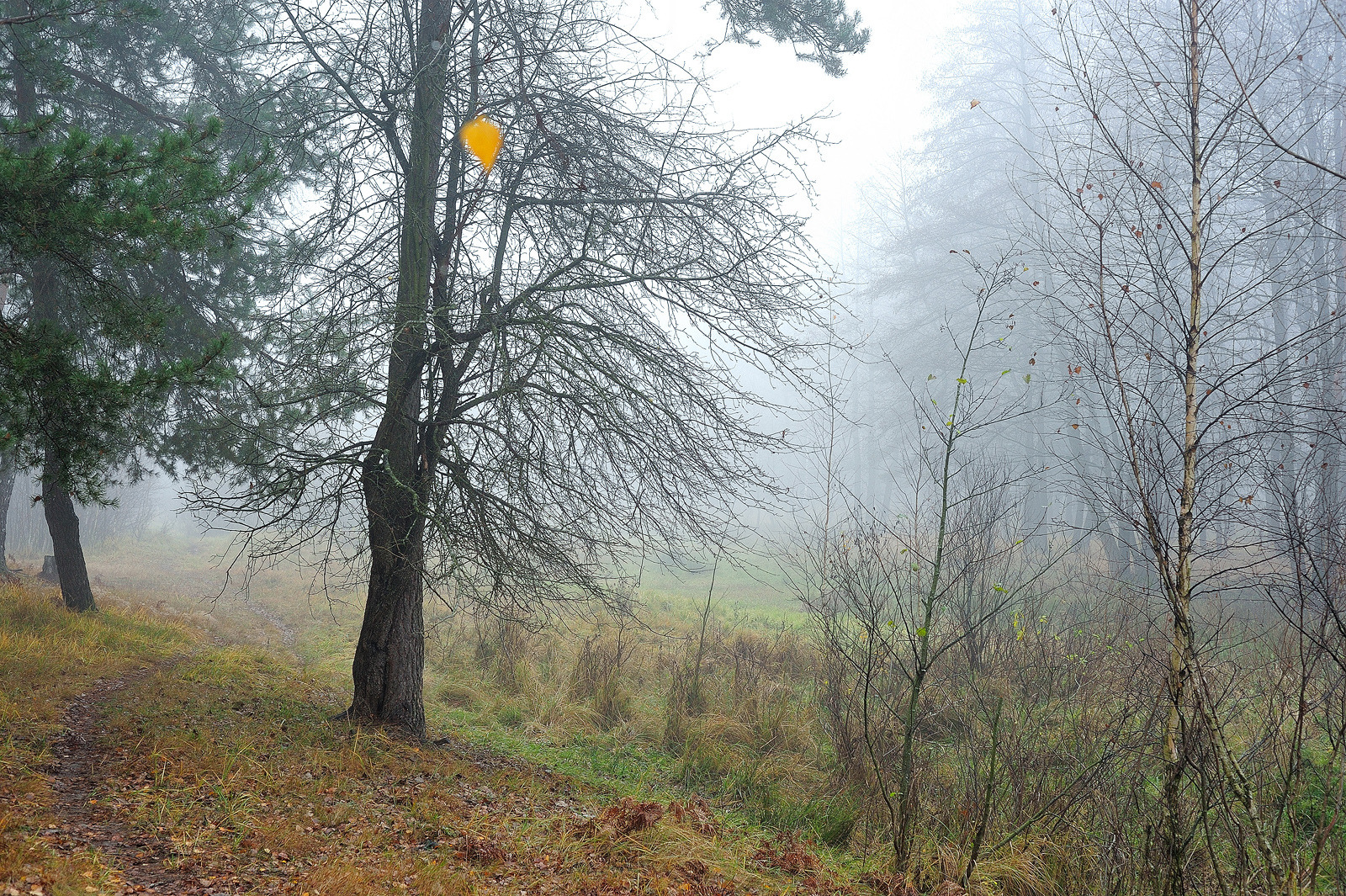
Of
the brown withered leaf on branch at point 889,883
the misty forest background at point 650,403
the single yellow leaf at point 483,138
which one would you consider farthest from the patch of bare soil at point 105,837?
the single yellow leaf at point 483,138

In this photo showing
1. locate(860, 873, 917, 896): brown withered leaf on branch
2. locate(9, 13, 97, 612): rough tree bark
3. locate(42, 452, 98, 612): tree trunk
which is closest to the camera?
locate(860, 873, 917, 896): brown withered leaf on branch

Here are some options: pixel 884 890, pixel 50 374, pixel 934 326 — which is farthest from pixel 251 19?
pixel 934 326

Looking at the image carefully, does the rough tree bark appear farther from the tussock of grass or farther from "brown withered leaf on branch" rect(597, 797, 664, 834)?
"brown withered leaf on branch" rect(597, 797, 664, 834)

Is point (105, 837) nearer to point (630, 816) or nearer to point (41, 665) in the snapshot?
point (630, 816)

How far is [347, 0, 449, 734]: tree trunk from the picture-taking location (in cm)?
592

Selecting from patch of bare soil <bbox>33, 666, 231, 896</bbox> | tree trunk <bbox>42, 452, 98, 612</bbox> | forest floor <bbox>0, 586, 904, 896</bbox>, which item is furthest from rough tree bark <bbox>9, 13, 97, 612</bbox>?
patch of bare soil <bbox>33, 666, 231, 896</bbox>

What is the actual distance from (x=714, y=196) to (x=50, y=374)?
4.68m

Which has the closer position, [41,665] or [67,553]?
[41,665]

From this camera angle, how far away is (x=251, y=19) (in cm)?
712

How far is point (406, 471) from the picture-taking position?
20.1ft

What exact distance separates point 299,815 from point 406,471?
266 cm

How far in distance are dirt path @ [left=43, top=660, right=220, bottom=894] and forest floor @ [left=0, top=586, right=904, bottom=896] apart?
0.01m

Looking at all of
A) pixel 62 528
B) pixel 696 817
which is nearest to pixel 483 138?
pixel 696 817

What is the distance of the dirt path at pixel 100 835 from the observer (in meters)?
3.58
